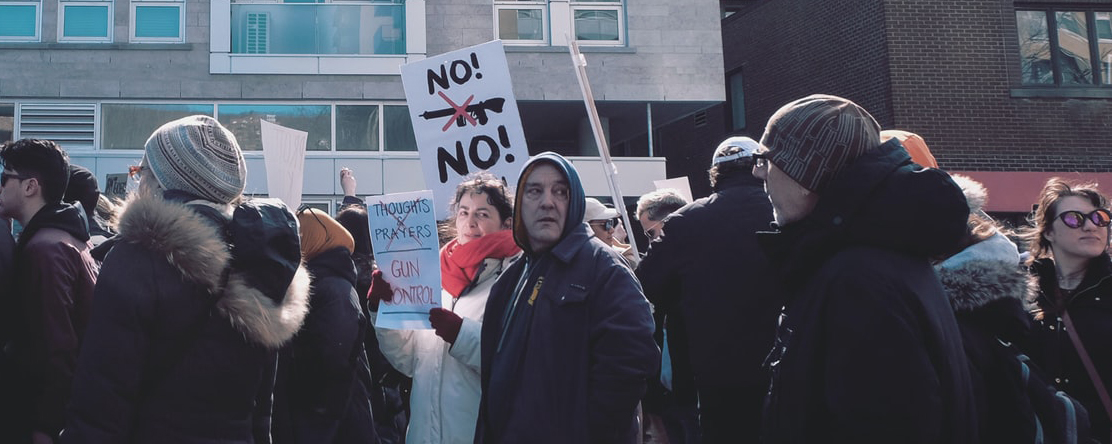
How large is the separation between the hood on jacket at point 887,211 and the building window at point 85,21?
1593 cm

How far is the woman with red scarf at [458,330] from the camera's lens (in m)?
3.94

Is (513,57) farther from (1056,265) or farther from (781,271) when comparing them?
(781,271)

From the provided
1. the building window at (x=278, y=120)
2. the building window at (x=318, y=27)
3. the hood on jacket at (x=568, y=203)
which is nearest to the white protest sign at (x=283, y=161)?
the hood on jacket at (x=568, y=203)

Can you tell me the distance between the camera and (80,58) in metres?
15.5

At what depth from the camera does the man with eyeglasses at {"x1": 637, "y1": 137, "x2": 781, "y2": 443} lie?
13.1ft

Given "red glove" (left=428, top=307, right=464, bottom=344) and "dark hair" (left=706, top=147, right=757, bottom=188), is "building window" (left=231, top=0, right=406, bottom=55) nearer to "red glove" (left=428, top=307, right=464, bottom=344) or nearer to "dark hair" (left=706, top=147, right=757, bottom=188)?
"dark hair" (left=706, top=147, right=757, bottom=188)

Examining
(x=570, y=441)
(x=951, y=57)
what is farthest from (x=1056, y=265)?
(x=951, y=57)

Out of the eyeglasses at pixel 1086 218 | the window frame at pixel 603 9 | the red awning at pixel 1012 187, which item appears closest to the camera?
the eyeglasses at pixel 1086 218

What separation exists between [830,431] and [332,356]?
8.88 feet

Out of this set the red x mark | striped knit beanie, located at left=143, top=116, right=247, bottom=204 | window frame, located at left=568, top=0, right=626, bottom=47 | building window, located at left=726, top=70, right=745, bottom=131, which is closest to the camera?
striped knit beanie, located at left=143, top=116, right=247, bottom=204

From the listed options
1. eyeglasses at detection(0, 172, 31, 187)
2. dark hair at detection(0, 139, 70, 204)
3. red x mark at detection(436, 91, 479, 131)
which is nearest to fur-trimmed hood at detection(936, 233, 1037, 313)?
red x mark at detection(436, 91, 479, 131)

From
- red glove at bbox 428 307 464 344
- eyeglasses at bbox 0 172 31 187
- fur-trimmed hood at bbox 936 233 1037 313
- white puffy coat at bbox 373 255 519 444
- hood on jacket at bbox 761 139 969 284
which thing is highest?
eyeglasses at bbox 0 172 31 187

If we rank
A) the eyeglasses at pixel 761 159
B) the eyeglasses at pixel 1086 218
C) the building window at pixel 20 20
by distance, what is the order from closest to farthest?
the eyeglasses at pixel 761 159 < the eyeglasses at pixel 1086 218 < the building window at pixel 20 20

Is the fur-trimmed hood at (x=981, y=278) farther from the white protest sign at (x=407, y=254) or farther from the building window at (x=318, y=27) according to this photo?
the building window at (x=318, y=27)
